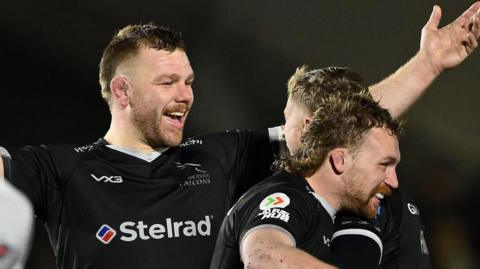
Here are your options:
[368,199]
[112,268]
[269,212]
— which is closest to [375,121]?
[368,199]

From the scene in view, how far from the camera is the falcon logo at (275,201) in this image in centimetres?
152

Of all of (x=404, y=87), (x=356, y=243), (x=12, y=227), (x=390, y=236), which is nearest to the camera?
(x=12, y=227)

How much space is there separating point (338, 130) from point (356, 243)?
0.26 meters

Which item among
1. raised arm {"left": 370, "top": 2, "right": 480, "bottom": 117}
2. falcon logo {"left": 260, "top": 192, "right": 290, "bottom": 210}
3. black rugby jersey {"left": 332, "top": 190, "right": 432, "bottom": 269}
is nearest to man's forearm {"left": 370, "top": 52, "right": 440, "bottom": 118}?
raised arm {"left": 370, "top": 2, "right": 480, "bottom": 117}

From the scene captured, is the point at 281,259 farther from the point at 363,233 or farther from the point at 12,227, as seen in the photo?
the point at 12,227

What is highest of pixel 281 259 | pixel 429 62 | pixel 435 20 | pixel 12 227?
pixel 12 227

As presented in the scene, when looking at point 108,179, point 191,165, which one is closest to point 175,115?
point 191,165

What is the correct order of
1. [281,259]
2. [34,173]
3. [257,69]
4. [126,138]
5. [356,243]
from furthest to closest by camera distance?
[257,69]
[126,138]
[34,173]
[356,243]
[281,259]

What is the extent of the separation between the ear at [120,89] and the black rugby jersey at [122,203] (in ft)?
0.48

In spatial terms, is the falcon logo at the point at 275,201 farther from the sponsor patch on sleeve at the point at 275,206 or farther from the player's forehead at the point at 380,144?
the player's forehead at the point at 380,144

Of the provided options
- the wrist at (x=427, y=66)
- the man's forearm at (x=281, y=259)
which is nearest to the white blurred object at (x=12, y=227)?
the man's forearm at (x=281, y=259)

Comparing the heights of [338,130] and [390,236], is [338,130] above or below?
above

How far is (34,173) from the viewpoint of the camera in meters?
2.00

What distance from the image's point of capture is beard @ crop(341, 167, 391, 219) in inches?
66.9
